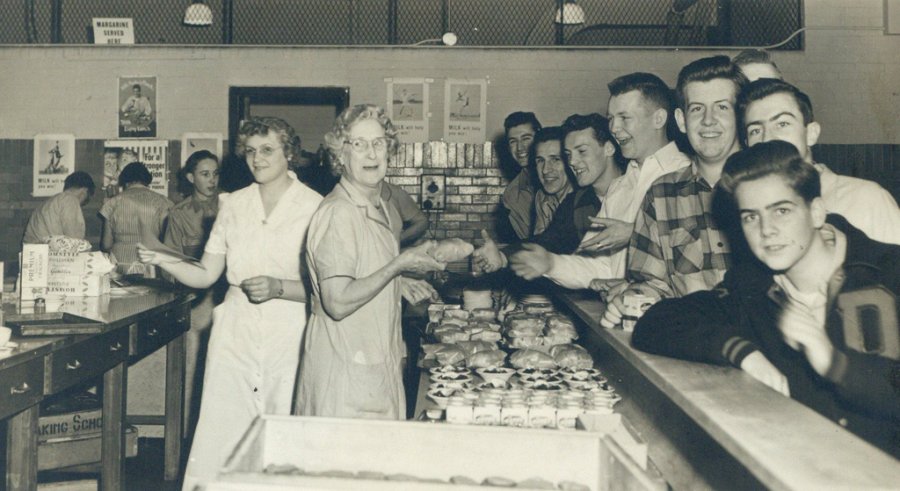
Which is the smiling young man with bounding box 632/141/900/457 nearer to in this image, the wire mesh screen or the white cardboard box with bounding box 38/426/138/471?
the white cardboard box with bounding box 38/426/138/471

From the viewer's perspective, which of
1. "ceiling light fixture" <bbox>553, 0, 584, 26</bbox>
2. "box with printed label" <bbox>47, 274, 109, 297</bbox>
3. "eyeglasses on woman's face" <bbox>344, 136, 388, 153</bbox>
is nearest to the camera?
"eyeglasses on woman's face" <bbox>344, 136, 388, 153</bbox>

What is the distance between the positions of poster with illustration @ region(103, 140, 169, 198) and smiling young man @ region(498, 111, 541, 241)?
135 inches

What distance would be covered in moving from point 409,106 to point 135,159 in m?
2.64

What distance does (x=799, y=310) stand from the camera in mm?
1715

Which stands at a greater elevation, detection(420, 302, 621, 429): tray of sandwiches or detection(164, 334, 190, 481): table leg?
detection(420, 302, 621, 429): tray of sandwiches

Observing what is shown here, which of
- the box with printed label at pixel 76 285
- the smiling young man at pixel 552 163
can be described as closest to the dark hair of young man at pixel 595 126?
the smiling young man at pixel 552 163

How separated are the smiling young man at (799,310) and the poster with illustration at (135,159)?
628cm

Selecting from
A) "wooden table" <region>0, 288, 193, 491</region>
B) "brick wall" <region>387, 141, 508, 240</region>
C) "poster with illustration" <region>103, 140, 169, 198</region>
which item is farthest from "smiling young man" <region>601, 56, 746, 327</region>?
"poster with illustration" <region>103, 140, 169, 198</region>

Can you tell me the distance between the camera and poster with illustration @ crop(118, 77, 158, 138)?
7520 mm

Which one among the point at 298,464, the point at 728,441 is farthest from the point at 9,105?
the point at 728,441

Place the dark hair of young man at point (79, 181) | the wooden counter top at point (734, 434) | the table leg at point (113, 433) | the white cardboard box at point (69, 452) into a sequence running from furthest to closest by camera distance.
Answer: the dark hair of young man at point (79, 181) < the white cardboard box at point (69, 452) < the table leg at point (113, 433) < the wooden counter top at point (734, 434)

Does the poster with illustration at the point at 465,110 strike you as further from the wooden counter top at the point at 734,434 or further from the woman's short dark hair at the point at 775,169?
the woman's short dark hair at the point at 775,169

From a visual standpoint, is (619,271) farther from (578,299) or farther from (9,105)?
(9,105)

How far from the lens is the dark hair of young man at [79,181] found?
23.1 feet
